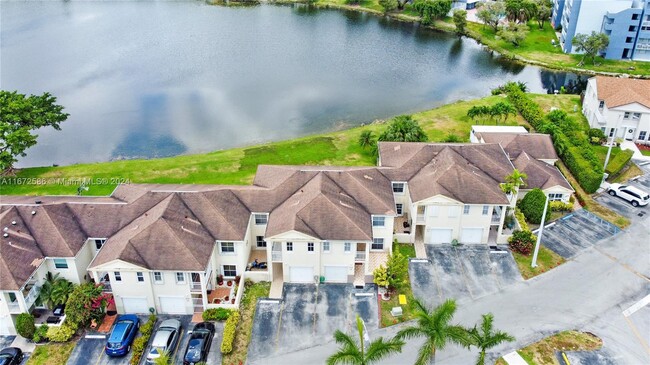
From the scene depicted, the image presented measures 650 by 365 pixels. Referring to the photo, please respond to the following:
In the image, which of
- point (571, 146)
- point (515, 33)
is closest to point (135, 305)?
point (571, 146)

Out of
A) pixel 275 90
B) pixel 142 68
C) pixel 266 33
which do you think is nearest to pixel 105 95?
pixel 142 68

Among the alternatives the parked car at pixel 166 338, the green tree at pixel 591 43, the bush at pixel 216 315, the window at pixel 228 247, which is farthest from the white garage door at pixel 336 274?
the green tree at pixel 591 43

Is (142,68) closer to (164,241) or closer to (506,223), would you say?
(164,241)

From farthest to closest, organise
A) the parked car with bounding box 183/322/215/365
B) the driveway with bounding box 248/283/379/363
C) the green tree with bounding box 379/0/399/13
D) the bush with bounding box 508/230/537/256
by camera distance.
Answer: the green tree with bounding box 379/0/399/13, the bush with bounding box 508/230/537/256, the driveway with bounding box 248/283/379/363, the parked car with bounding box 183/322/215/365

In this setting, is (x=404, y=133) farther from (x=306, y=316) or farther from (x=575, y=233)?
(x=306, y=316)

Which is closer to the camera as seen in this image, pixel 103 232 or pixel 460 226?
pixel 103 232

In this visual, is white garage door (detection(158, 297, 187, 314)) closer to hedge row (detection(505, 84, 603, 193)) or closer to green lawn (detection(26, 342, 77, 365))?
green lawn (detection(26, 342, 77, 365))

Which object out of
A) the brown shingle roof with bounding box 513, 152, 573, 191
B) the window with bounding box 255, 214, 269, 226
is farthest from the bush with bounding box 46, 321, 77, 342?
the brown shingle roof with bounding box 513, 152, 573, 191
